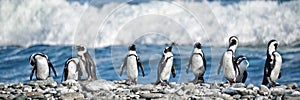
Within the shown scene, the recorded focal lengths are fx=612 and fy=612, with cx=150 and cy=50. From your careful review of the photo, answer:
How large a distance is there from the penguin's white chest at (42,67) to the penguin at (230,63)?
7.29 ft

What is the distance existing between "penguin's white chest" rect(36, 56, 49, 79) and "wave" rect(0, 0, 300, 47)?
2665 mm

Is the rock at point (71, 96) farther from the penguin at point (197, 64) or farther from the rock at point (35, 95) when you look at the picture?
the penguin at point (197, 64)

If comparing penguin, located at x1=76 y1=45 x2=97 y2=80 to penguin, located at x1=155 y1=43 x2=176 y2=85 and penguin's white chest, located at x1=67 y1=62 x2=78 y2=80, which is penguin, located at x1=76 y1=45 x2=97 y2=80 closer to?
penguin's white chest, located at x1=67 y1=62 x2=78 y2=80

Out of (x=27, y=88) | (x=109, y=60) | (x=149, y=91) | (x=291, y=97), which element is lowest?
(x=291, y=97)

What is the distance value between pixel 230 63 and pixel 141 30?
3.64m

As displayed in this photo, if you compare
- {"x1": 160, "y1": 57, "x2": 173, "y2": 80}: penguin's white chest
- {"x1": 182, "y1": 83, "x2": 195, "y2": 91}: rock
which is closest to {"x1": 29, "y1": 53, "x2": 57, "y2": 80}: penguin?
{"x1": 160, "y1": 57, "x2": 173, "y2": 80}: penguin's white chest

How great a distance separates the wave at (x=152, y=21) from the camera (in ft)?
34.6

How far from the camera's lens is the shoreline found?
19.9ft

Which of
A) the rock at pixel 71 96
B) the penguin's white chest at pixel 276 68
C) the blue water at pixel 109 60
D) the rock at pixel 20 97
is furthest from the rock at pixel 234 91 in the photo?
the blue water at pixel 109 60

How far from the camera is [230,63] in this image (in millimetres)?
6746

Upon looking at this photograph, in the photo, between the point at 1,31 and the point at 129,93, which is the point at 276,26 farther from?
the point at 129,93

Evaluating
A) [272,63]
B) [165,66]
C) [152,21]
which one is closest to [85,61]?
[165,66]

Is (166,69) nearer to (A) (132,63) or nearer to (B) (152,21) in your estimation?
(A) (132,63)

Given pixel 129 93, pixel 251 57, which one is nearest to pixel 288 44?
pixel 251 57
